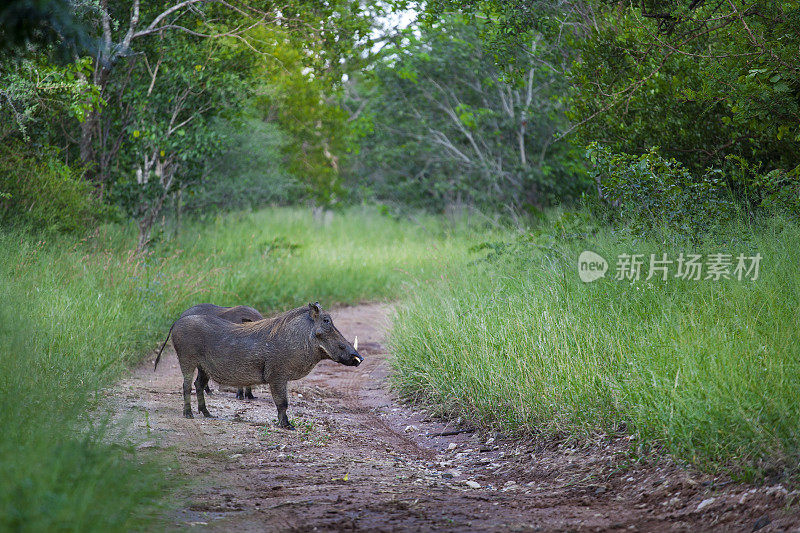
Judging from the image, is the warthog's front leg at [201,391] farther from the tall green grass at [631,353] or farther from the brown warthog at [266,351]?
the tall green grass at [631,353]

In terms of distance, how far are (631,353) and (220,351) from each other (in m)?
3.34

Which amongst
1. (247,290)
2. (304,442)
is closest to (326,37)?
(247,290)

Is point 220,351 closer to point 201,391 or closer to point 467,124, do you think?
point 201,391

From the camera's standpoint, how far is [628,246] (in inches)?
291

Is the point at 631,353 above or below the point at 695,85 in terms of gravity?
below

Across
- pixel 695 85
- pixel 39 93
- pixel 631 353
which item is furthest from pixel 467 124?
pixel 631 353

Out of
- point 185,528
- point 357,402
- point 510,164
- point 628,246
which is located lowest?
point 357,402

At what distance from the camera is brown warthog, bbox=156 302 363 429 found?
653 centimetres

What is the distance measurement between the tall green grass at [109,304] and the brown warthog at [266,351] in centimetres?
83

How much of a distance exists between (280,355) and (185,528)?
2943 mm

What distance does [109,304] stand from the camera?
895 centimetres

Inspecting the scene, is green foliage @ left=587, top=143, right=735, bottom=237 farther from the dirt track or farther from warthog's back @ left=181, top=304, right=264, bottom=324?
warthog's back @ left=181, top=304, right=264, bottom=324

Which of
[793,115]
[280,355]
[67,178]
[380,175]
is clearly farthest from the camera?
[380,175]

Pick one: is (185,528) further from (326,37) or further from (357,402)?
(326,37)
